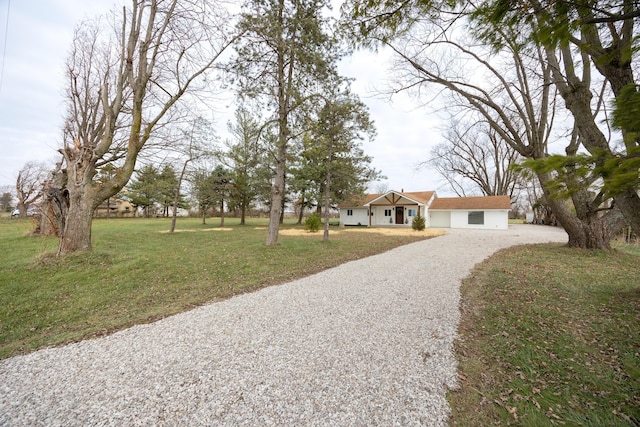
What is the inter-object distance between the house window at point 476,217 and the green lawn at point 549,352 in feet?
61.1

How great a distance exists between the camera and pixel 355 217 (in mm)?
27656

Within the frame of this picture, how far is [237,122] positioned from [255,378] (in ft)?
81.3

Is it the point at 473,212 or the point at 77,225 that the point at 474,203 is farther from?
the point at 77,225

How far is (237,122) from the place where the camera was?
23.7 metres

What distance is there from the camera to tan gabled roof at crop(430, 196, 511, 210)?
71.0 feet

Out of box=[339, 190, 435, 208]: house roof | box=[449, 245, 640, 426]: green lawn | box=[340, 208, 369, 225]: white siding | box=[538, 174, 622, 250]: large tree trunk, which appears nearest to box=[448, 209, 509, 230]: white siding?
box=[339, 190, 435, 208]: house roof

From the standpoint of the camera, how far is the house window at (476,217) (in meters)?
22.4

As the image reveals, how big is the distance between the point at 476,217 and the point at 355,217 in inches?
450

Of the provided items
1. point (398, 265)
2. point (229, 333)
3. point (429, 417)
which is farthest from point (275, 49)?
point (429, 417)

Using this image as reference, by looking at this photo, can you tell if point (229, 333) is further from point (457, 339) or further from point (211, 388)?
point (457, 339)

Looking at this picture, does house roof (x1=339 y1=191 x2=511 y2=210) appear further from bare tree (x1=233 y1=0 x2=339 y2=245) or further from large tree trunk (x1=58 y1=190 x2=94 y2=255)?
large tree trunk (x1=58 y1=190 x2=94 y2=255)

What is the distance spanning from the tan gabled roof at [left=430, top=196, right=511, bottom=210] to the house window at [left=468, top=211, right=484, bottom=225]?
58 centimetres

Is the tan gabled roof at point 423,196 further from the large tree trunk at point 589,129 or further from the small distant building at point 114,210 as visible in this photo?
the small distant building at point 114,210

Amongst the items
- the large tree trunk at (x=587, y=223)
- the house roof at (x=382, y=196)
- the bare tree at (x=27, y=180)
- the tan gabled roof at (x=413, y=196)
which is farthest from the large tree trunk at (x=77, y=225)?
the bare tree at (x=27, y=180)
